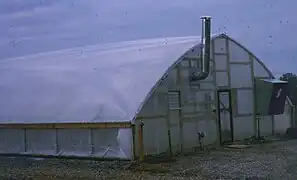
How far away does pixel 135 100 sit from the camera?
536 inches

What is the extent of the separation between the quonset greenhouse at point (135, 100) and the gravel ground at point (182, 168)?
0.68m

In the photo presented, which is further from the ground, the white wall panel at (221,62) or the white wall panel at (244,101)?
the white wall panel at (221,62)

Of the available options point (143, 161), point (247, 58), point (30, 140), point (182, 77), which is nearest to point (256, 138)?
point (247, 58)

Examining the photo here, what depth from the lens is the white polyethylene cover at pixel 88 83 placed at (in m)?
14.0

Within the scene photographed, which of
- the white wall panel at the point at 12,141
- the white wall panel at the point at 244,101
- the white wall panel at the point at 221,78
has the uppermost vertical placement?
the white wall panel at the point at 221,78

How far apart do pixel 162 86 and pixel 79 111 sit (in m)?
2.45

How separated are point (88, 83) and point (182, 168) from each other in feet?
14.8

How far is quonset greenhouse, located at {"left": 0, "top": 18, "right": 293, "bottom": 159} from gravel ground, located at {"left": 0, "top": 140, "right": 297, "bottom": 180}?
683 mm

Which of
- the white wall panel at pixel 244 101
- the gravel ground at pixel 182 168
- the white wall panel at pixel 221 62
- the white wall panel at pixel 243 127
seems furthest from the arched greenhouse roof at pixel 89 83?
the white wall panel at pixel 243 127

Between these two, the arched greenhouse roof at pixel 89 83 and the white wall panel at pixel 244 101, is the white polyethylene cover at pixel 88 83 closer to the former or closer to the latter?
the arched greenhouse roof at pixel 89 83

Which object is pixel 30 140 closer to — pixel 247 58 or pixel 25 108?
pixel 25 108

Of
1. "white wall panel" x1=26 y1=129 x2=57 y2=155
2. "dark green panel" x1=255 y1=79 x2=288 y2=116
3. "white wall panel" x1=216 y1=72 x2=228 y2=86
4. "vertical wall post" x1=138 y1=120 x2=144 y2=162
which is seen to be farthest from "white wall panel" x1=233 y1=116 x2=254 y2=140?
"white wall panel" x1=26 y1=129 x2=57 y2=155

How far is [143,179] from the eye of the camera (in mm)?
10648

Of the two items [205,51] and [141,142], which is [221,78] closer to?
[205,51]
